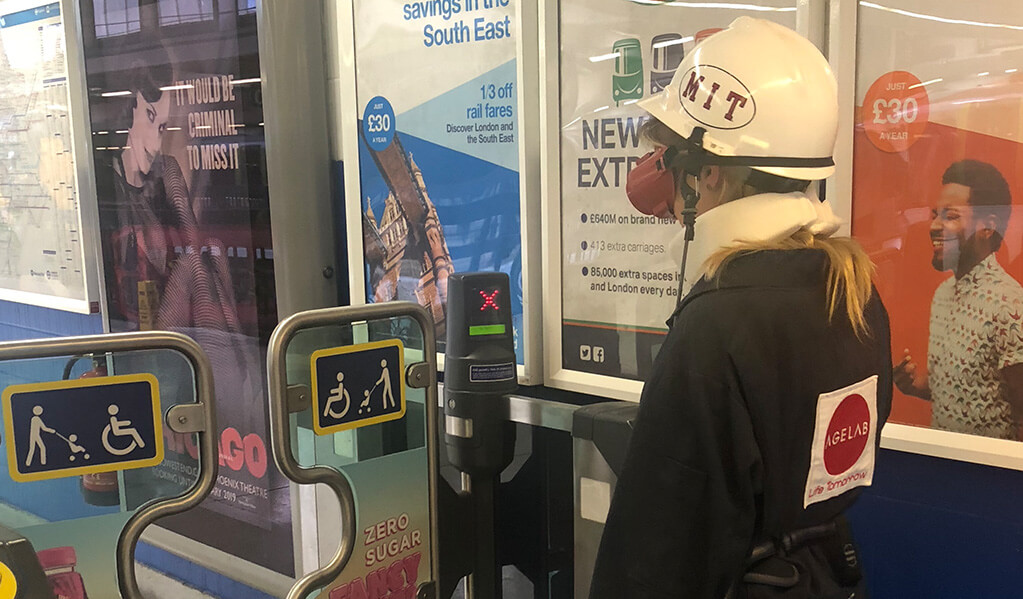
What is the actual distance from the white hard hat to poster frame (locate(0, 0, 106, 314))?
2938 mm

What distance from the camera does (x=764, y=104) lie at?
148 centimetres

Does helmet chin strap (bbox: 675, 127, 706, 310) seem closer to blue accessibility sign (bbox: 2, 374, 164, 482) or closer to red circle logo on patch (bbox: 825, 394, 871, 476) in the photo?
red circle logo on patch (bbox: 825, 394, 871, 476)

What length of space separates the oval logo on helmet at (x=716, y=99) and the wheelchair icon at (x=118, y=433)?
47.2 inches

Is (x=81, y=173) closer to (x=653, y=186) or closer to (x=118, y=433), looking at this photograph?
(x=118, y=433)

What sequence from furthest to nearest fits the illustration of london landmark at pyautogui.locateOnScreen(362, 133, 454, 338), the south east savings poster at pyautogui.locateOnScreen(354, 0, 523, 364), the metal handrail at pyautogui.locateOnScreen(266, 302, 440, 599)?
the illustration of london landmark at pyautogui.locateOnScreen(362, 133, 454, 338), the south east savings poster at pyautogui.locateOnScreen(354, 0, 523, 364), the metal handrail at pyautogui.locateOnScreen(266, 302, 440, 599)

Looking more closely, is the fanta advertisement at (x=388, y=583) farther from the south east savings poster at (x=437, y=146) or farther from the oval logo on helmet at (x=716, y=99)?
the oval logo on helmet at (x=716, y=99)

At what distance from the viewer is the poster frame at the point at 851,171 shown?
1.85 metres

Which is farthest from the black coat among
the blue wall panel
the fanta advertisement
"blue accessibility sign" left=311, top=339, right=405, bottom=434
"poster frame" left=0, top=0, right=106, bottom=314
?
"poster frame" left=0, top=0, right=106, bottom=314

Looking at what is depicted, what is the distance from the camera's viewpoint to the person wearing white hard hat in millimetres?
1330

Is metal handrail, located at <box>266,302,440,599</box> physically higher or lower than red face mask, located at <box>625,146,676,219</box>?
lower

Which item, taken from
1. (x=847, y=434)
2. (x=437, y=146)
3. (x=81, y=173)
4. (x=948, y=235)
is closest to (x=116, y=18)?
(x=81, y=173)

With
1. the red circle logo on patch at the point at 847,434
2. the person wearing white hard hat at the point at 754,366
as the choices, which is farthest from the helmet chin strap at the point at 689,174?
the red circle logo on patch at the point at 847,434

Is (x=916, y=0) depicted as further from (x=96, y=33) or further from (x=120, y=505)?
(x=96, y=33)

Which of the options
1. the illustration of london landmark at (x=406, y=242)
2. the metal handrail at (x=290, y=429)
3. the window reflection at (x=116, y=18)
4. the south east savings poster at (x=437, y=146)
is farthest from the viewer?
the window reflection at (x=116, y=18)
